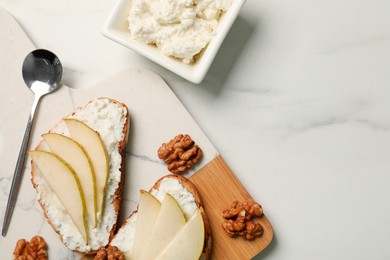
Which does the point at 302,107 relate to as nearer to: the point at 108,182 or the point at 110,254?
the point at 108,182

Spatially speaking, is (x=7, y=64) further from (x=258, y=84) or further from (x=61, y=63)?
(x=258, y=84)

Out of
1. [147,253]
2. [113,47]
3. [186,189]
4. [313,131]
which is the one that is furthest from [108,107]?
[313,131]

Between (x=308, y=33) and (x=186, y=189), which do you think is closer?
(x=186, y=189)

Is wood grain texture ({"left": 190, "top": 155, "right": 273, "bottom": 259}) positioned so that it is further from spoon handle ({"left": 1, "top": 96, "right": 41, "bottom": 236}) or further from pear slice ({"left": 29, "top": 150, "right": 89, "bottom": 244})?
spoon handle ({"left": 1, "top": 96, "right": 41, "bottom": 236})

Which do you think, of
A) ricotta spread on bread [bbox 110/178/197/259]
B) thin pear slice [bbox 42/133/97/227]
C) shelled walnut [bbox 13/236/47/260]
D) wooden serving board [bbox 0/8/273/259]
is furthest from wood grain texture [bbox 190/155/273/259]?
shelled walnut [bbox 13/236/47/260]

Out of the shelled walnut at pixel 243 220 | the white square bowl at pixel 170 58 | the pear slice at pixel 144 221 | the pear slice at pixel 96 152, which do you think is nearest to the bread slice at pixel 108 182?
the pear slice at pixel 96 152

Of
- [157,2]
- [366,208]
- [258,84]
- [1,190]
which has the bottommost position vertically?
[1,190]

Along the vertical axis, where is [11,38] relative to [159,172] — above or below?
above

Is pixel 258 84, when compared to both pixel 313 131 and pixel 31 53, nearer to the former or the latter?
pixel 313 131
